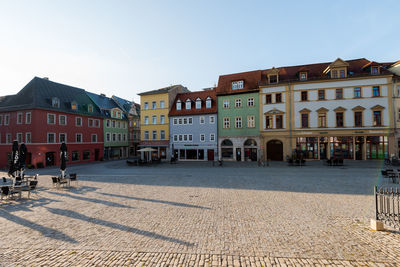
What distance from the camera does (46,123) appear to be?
96.8 feet

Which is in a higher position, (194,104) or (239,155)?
(194,104)

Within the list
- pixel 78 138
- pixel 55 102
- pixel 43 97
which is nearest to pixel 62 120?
pixel 55 102

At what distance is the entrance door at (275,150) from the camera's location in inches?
1172

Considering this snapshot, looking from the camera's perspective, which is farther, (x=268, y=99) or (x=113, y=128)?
(x=113, y=128)

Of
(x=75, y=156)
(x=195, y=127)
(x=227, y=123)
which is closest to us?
(x=227, y=123)

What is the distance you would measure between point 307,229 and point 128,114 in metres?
47.0

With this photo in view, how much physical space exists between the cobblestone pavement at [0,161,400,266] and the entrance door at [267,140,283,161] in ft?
60.4

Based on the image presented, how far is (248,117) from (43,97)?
3410 cm

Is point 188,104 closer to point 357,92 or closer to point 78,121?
point 78,121

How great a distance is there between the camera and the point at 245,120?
31344 mm

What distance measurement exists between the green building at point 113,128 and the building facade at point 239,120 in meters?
25.0

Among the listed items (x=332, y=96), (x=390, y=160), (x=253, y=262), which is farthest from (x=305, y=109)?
(x=253, y=262)

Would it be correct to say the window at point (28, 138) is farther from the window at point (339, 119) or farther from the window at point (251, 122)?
the window at point (339, 119)

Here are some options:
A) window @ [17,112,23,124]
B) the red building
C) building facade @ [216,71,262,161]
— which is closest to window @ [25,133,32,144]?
the red building
